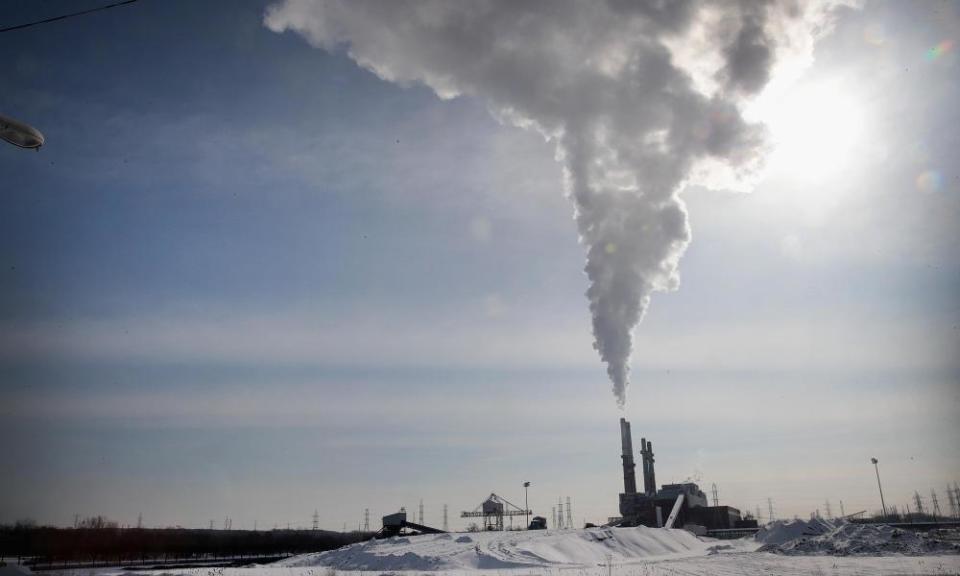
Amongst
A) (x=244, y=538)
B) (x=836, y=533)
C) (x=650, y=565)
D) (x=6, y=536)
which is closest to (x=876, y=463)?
(x=836, y=533)

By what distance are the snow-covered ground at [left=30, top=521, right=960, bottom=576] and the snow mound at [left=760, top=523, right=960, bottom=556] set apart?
65 millimetres

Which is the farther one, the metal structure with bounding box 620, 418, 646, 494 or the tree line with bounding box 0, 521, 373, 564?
the metal structure with bounding box 620, 418, 646, 494

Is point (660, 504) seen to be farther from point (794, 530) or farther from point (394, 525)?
point (394, 525)

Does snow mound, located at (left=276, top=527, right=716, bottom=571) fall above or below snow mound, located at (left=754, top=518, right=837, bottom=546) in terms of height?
above

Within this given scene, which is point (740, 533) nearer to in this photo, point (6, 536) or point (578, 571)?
point (578, 571)

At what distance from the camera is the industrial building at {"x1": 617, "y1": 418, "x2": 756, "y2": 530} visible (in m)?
77.9

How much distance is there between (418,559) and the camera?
122ft

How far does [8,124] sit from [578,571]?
31.5 m

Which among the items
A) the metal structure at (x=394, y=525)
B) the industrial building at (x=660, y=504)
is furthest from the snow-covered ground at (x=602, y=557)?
the industrial building at (x=660, y=504)

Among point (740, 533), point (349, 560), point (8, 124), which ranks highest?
point (8, 124)

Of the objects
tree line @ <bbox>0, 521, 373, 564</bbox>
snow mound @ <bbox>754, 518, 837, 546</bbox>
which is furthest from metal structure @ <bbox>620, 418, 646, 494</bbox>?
tree line @ <bbox>0, 521, 373, 564</bbox>

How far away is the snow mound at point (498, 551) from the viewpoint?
36.7 meters

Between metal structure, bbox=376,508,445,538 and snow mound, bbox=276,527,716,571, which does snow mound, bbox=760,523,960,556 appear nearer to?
snow mound, bbox=276,527,716,571

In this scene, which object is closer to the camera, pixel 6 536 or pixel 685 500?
pixel 6 536
